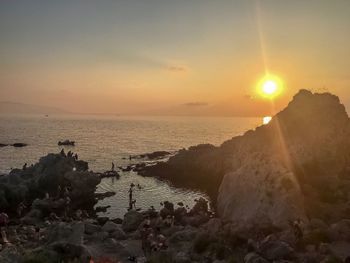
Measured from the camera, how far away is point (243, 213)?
4162 cm

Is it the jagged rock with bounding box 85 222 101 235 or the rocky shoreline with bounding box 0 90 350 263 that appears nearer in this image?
the rocky shoreline with bounding box 0 90 350 263

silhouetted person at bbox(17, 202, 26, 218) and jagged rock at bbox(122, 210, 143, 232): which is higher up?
jagged rock at bbox(122, 210, 143, 232)

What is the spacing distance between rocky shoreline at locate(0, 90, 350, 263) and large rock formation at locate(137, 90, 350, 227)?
0.13 metres

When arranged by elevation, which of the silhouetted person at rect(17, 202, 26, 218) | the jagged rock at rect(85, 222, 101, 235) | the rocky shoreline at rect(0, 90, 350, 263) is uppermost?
the rocky shoreline at rect(0, 90, 350, 263)

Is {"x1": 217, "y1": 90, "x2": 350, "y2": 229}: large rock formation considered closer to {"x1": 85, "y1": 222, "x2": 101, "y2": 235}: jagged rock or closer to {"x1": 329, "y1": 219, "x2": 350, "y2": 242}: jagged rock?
{"x1": 329, "y1": 219, "x2": 350, "y2": 242}: jagged rock

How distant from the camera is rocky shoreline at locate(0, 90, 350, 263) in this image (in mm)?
28773

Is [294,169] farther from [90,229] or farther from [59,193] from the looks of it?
[59,193]

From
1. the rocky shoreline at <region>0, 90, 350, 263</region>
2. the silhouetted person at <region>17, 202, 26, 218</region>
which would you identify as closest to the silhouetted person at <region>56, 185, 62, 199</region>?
the rocky shoreline at <region>0, 90, 350, 263</region>

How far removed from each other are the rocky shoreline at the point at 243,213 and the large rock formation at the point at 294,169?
0.42 ft

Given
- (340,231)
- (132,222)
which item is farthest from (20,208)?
(340,231)

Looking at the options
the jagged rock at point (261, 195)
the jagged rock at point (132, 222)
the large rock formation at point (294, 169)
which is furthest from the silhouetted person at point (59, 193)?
the jagged rock at point (261, 195)

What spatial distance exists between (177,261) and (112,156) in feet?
333

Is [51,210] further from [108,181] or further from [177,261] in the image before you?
[177,261]

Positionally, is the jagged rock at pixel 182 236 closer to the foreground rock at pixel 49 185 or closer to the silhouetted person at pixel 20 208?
the foreground rock at pixel 49 185
